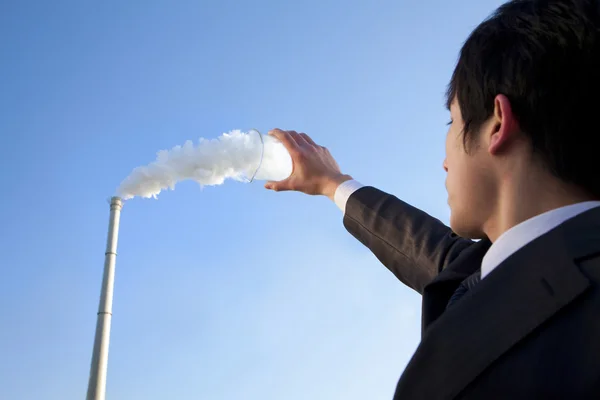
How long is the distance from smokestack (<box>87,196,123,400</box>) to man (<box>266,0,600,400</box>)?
18957 mm

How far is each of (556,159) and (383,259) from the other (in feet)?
5.02

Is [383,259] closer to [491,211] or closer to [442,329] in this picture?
[491,211]

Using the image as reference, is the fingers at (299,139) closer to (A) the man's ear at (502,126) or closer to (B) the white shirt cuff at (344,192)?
(B) the white shirt cuff at (344,192)

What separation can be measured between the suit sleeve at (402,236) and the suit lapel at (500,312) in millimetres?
1155

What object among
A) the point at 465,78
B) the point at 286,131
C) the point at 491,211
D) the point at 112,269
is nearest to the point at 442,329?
the point at 491,211

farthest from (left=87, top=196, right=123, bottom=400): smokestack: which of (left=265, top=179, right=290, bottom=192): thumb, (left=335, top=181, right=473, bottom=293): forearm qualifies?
(left=335, top=181, right=473, bottom=293): forearm

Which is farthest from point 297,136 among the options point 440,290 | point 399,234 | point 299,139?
point 440,290

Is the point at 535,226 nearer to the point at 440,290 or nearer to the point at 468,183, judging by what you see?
the point at 468,183

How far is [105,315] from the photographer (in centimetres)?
2025

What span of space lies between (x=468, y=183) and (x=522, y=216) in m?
0.25

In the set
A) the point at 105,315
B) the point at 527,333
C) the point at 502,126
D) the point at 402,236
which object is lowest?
the point at 527,333

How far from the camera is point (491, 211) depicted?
2053mm

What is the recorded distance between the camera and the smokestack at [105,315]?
1934cm

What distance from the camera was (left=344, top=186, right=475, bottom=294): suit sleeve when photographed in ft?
9.51
